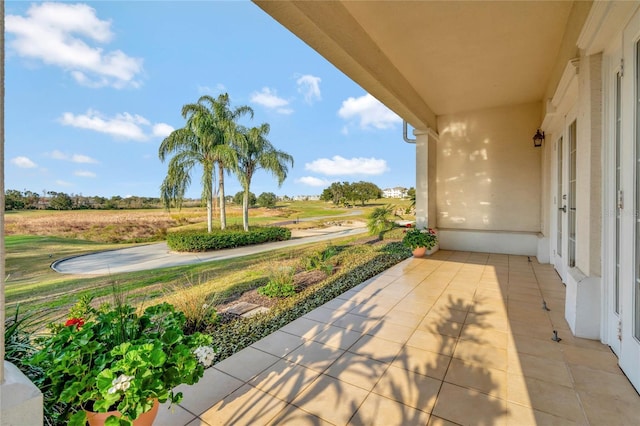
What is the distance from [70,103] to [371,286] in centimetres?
641

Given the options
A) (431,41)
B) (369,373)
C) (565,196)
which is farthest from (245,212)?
(369,373)

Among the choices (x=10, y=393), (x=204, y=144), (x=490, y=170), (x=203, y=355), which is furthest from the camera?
(x=204, y=144)

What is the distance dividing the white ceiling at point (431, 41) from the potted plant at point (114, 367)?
6.75 feet

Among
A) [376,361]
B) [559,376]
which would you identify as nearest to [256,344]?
[376,361]

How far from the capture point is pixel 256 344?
213 cm

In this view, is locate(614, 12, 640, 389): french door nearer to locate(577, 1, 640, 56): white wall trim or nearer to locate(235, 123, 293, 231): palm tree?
locate(577, 1, 640, 56): white wall trim

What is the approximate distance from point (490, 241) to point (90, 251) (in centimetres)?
Result: 953

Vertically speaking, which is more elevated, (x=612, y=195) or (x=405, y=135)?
(x=405, y=135)

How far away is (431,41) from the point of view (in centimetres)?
302

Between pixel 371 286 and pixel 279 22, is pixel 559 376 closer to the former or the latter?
pixel 371 286

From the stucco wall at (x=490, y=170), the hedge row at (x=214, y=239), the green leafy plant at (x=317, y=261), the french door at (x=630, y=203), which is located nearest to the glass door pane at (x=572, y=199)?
the french door at (x=630, y=203)

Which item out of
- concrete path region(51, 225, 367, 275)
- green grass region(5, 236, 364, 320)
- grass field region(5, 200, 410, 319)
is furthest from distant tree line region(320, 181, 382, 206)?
green grass region(5, 236, 364, 320)

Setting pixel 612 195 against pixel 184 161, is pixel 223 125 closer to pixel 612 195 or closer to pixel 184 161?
pixel 184 161

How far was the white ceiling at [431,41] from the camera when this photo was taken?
2.28 metres
